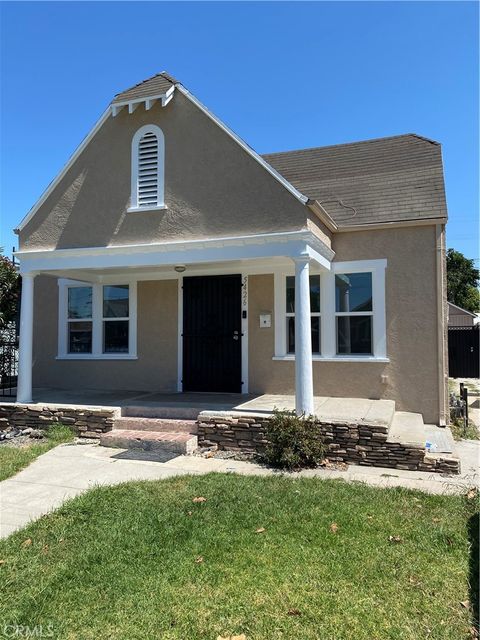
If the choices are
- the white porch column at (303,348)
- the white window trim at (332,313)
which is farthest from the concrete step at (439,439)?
the white porch column at (303,348)

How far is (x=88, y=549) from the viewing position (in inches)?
156

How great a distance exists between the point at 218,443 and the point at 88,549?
367 centimetres

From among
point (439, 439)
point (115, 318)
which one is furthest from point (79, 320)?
point (439, 439)

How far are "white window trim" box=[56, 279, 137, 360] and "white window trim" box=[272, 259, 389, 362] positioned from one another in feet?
11.2

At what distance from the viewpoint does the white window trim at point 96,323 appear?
35.7 feet

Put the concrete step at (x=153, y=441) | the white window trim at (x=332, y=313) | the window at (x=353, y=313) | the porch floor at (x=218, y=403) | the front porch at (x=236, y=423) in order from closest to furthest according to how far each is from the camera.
A: the front porch at (x=236, y=423), the concrete step at (x=153, y=441), the porch floor at (x=218, y=403), the white window trim at (x=332, y=313), the window at (x=353, y=313)

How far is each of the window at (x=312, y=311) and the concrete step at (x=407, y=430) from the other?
6.99 feet

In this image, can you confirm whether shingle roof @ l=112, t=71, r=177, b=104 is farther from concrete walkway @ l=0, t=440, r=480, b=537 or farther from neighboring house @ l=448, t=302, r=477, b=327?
neighboring house @ l=448, t=302, r=477, b=327

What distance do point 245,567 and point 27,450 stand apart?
5.03 meters

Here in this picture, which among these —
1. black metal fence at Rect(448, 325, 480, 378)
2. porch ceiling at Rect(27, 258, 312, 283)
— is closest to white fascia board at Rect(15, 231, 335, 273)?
porch ceiling at Rect(27, 258, 312, 283)

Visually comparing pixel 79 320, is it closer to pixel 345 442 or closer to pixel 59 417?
pixel 59 417

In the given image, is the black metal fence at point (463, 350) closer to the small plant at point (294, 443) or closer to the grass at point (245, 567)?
the small plant at point (294, 443)

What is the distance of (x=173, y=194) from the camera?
28.2ft

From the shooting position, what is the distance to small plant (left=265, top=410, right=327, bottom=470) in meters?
6.50
